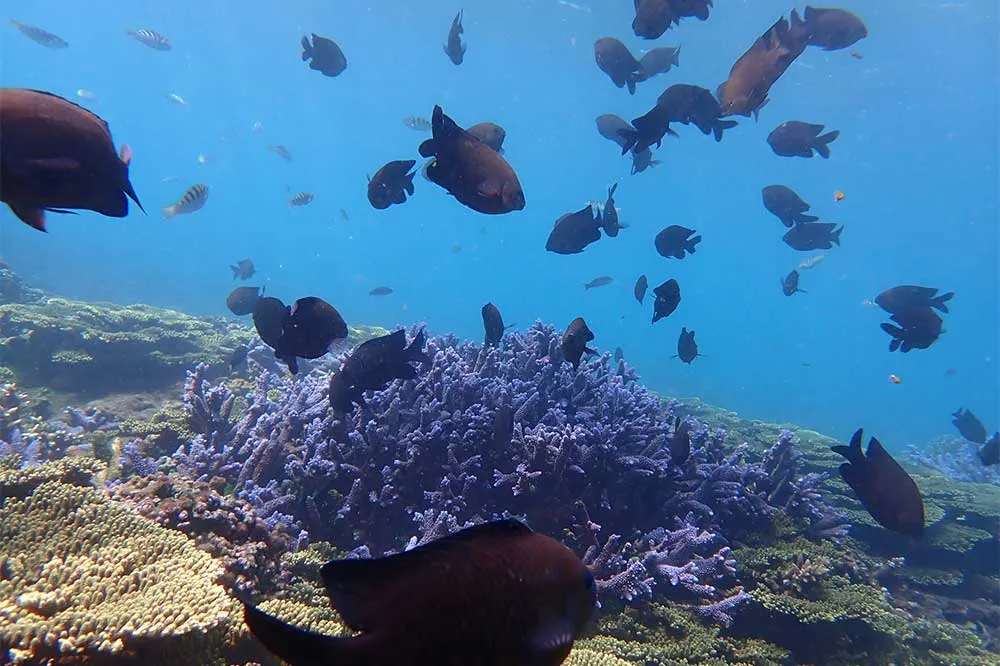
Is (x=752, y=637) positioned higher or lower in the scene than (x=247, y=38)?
lower

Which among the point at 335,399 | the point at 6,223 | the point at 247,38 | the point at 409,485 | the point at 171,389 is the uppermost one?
the point at 247,38

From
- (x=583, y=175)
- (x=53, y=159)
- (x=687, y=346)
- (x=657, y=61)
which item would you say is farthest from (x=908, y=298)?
(x=583, y=175)

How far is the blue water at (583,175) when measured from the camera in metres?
37.1

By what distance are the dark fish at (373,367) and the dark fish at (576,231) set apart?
2.53m

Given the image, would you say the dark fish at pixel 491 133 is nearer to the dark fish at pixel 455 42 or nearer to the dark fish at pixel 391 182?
the dark fish at pixel 391 182

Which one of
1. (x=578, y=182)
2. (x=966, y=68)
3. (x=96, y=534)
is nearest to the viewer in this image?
(x=96, y=534)

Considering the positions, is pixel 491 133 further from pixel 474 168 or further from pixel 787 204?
pixel 787 204

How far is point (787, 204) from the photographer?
28.3ft

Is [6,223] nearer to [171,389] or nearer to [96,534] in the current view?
[171,389]

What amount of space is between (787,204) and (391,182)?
6662 mm

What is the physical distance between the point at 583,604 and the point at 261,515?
3538mm

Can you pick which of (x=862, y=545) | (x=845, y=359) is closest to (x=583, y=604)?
(x=862, y=545)

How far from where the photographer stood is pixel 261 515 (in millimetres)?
Answer: 4125

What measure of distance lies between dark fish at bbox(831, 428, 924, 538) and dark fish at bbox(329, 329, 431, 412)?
145 inches
